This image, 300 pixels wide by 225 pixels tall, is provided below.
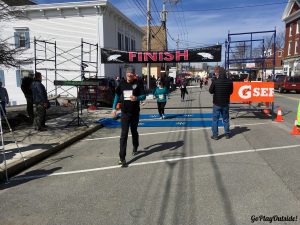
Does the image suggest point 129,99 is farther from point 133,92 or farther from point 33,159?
point 33,159

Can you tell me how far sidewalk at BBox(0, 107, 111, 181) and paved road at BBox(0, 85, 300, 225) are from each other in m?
0.24

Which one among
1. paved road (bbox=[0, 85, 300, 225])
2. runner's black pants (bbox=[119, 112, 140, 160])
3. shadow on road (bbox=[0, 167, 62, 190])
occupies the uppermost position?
runner's black pants (bbox=[119, 112, 140, 160])

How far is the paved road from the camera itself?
402cm

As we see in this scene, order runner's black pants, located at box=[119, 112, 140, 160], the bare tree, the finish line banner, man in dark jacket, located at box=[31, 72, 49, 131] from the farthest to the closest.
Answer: the finish line banner → the bare tree → man in dark jacket, located at box=[31, 72, 49, 131] → runner's black pants, located at box=[119, 112, 140, 160]

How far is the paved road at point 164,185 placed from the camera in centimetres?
402

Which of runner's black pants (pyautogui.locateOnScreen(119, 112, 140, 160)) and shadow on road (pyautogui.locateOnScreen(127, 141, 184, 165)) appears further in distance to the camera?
shadow on road (pyautogui.locateOnScreen(127, 141, 184, 165))

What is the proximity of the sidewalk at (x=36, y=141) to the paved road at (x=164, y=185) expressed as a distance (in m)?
0.24

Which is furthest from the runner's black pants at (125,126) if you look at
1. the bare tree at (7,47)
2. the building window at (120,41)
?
the building window at (120,41)

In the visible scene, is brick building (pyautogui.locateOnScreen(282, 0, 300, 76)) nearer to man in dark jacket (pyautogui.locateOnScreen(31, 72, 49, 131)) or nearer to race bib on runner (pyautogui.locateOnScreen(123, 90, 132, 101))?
man in dark jacket (pyautogui.locateOnScreen(31, 72, 49, 131))

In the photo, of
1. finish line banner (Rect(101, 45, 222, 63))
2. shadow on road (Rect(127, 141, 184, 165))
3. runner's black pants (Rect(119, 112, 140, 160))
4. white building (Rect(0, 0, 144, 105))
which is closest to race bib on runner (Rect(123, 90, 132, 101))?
runner's black pants (Rect(119, 112, 140, 160))

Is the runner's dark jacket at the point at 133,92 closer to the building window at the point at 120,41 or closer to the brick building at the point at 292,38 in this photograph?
the building window at the point at 120,41

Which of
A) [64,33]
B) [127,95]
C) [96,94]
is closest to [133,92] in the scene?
[127,95]

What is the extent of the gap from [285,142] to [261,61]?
6982 mm

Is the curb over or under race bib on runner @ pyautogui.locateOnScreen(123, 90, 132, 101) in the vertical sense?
under
